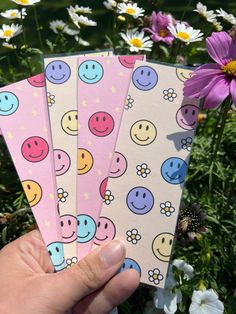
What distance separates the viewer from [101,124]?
47.3 inches

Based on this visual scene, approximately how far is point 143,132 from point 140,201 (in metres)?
0.17

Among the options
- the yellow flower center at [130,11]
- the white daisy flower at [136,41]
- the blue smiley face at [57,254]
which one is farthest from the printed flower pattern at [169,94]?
the yellow flower center at [130,11]

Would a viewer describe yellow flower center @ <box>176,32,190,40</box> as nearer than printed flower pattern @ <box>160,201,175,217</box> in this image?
No

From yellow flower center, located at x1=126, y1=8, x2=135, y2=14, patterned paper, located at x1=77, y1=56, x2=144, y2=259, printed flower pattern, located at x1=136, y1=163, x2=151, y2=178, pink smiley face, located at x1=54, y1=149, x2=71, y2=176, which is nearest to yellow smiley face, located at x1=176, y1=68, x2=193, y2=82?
patterned paper, located at x1=77, y1=56, x2=144, y2=259

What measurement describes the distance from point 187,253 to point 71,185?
22.2 inches

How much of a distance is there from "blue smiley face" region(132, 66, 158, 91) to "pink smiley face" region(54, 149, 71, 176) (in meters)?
0.25

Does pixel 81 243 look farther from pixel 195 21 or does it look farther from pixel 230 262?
pixel 195 21

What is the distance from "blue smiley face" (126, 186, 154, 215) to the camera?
1.13 metres

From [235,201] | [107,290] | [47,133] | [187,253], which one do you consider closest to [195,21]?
[235,201]

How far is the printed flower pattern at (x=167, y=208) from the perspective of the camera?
3.68 feet

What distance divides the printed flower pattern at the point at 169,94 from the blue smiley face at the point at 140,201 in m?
0.23

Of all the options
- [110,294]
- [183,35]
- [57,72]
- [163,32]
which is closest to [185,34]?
[183,35]

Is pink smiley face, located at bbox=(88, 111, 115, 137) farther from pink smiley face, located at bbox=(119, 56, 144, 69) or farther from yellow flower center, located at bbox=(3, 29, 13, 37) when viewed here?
yellow flower center, located at bbox=(3, 29, 13, 37)

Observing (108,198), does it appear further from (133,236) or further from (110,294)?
(110,294)
